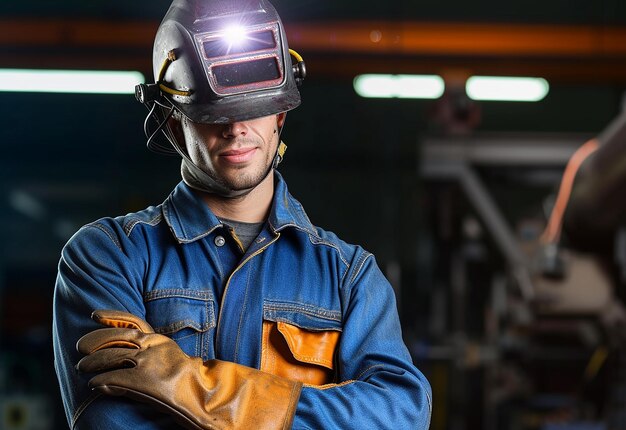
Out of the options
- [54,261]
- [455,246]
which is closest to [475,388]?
[455,246]

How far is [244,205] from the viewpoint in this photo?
5.03 ft

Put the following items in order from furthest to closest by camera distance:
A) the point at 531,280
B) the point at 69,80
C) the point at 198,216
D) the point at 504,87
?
the point at 504,87, the point at 69,80, the point at 531,280, the point at 198,216

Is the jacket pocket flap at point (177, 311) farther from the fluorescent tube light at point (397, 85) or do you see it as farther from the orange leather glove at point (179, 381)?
the fluorescent tube light at point (397, 85)

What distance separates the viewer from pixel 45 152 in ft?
30.0

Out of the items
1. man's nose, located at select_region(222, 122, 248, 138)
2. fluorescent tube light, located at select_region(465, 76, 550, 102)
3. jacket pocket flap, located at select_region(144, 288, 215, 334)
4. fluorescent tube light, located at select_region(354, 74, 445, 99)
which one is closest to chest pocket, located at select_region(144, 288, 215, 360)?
jacket pocket flap, located at select_region(144, 288, 215, 334)

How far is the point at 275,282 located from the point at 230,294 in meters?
0.07

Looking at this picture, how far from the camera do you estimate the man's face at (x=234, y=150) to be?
1440 millimetres

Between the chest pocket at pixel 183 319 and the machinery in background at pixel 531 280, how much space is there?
93.7 inches

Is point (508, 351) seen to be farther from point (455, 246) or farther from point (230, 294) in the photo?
point (230, 294)

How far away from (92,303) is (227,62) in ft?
1.27

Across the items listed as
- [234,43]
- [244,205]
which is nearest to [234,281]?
[244,205]

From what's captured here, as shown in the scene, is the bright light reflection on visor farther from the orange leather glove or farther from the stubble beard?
the orange leather glove

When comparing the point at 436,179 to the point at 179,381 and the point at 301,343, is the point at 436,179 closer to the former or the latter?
the point at 301,343

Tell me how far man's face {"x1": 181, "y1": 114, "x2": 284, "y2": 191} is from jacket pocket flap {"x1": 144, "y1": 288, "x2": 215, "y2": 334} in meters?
0.17
